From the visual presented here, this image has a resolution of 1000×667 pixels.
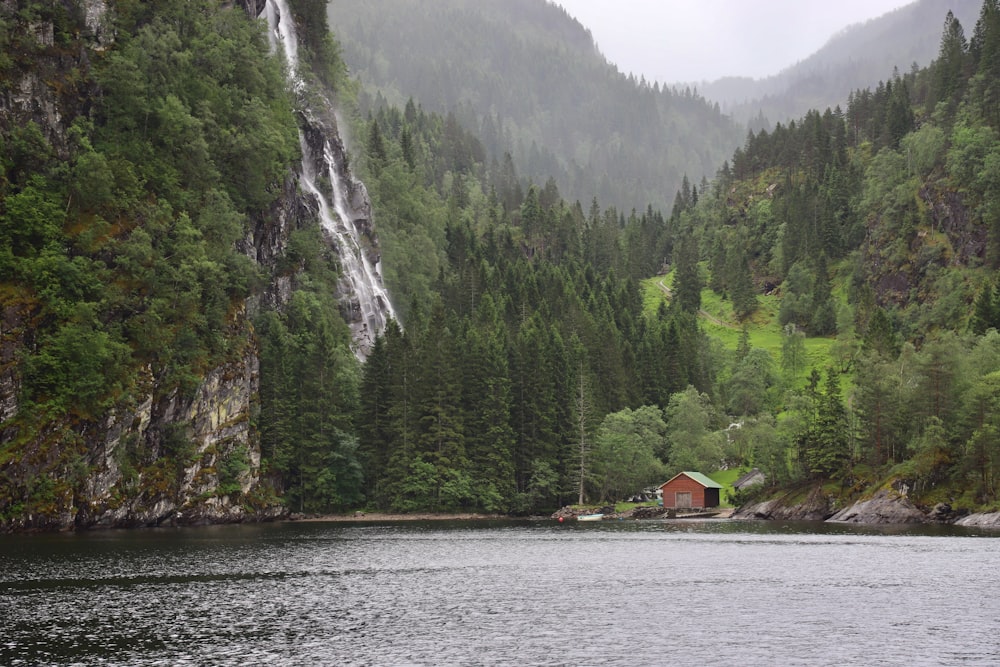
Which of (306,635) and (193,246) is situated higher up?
(193,246)

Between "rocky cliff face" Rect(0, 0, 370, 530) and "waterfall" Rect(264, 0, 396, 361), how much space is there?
26.1 meters

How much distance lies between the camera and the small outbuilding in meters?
141

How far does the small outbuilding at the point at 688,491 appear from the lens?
140750 mm

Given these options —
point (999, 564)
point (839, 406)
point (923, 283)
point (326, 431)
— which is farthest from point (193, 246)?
point (923, 283)

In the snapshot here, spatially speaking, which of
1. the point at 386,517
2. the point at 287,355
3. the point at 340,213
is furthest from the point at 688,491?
the point at 340,213

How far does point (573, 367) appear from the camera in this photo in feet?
504

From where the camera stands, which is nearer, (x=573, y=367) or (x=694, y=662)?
(x=694, y=662)

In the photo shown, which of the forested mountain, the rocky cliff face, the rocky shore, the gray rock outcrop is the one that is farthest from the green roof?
the rocky cliff face

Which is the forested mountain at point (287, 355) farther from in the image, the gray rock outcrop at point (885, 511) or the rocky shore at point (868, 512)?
the gray rock outcrop at point (885, 511)

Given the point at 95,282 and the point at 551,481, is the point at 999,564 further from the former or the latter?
the point at 95,282

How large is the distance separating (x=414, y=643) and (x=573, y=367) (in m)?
114

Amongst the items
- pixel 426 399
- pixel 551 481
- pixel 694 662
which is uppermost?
pixel 426 399

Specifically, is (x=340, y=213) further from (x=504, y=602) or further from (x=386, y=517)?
(x=504, y=602)

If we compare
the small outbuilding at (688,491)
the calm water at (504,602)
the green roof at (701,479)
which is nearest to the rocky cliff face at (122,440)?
the calm water at (504,602)
